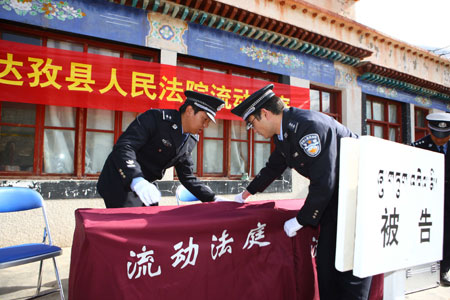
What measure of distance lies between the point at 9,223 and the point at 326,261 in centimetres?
378

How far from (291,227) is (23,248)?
6.34 ft

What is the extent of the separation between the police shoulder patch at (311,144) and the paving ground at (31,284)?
6.00 feet

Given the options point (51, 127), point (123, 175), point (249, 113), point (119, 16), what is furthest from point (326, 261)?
point (119, 16)

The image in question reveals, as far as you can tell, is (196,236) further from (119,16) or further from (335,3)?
(335,3)

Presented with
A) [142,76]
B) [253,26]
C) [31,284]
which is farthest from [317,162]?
[253,26]

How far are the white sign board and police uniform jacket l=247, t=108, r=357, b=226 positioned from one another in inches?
9.1

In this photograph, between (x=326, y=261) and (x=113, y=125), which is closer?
(x=326, y=261)

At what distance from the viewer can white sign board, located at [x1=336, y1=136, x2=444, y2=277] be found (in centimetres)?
116

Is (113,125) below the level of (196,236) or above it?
above

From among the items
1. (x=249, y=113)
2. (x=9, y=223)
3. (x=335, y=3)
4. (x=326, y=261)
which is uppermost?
(x=335, y=3)

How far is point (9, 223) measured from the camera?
350 centimetres

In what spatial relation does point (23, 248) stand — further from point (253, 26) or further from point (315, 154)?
point (253, 26)

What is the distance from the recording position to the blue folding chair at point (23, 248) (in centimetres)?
180

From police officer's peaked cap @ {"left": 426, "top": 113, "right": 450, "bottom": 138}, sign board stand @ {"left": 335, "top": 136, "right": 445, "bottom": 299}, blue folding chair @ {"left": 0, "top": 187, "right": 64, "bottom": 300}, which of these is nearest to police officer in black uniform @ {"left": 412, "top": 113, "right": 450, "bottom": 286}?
police officer's peaked cap @ {"left": 426, "top": 113, "right": 450, "bottom": 138}
